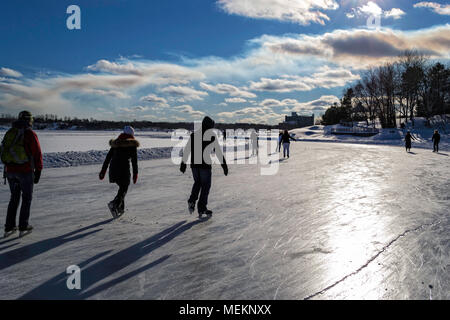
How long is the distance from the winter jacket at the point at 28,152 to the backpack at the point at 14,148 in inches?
1.9

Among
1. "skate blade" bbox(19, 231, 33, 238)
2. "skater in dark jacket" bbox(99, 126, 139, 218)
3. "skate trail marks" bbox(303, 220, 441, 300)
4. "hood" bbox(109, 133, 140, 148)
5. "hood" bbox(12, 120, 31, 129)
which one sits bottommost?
"skate trail marks" bbox(303, 220, 441, 300)

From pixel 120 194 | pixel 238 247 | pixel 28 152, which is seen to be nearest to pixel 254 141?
pixel 120 194

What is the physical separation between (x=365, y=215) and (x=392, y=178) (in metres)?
5.16

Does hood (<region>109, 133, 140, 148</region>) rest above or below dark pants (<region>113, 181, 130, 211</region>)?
above

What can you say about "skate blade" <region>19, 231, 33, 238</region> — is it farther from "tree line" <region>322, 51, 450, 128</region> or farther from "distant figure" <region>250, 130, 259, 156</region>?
"tree line" <region>322, 51, 450, 128</region>

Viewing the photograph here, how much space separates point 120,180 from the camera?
5074 mm

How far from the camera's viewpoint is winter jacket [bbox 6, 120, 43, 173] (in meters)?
4.00

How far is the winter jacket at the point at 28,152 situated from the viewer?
4.00 m

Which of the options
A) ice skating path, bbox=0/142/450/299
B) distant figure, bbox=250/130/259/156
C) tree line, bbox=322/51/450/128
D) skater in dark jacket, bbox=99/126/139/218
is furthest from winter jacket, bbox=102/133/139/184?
tree line, bbox=322/51/450/128

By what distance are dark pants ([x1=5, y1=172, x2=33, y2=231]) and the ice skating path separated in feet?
0.97

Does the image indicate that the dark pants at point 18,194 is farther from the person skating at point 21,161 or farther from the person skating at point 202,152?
the person skating at point 202,152

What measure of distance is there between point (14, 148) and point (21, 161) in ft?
0.63

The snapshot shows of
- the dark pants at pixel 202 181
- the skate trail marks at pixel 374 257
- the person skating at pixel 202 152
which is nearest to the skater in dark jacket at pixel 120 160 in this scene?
the person skating at pixel 202 152

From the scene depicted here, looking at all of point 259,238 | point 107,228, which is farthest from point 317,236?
point 107,228
